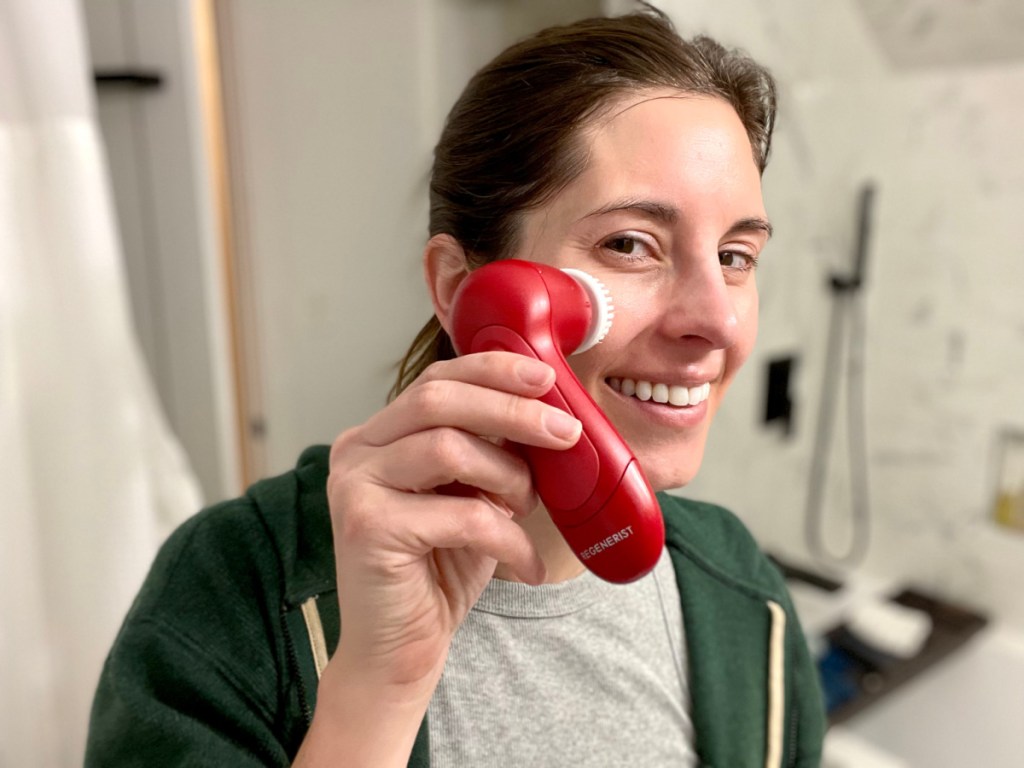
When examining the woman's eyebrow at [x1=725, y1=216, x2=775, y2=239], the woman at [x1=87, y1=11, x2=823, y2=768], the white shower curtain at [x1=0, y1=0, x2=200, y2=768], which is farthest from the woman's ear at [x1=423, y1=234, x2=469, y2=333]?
the white shower curtain at [x1=0, y1=0, x2=200, y2=768]

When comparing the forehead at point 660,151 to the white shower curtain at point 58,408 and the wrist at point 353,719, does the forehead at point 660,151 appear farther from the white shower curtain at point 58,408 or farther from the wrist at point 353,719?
the white shower curtain at point 58,408

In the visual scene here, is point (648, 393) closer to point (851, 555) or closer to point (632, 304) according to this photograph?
point (632, 304)

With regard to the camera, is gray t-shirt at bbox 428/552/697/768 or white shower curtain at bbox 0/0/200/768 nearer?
gray t-shirt at bbox 428/552/697/768

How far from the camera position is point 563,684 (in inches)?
27.2

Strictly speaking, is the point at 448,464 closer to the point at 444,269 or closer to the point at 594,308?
the point at 594,308

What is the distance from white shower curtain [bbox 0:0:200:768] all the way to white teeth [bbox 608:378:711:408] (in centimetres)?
68

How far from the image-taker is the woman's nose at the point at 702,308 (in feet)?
1.91

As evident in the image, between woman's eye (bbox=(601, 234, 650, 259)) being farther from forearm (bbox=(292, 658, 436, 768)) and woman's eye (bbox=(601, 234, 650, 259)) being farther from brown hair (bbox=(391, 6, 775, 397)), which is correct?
forearm (bbox=(292, 658, 436, 768))

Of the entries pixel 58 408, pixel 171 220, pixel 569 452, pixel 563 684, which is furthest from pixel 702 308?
pixel 171 220

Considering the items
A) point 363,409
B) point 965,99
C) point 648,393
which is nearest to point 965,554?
point 965,99

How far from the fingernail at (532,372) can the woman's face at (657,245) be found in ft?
0.47

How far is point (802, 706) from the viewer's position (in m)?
0.84

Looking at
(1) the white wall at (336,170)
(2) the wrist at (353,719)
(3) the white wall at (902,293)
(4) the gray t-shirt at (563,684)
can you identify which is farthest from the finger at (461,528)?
(3) the white wall at (902,293)

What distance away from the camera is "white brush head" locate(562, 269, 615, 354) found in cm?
53
